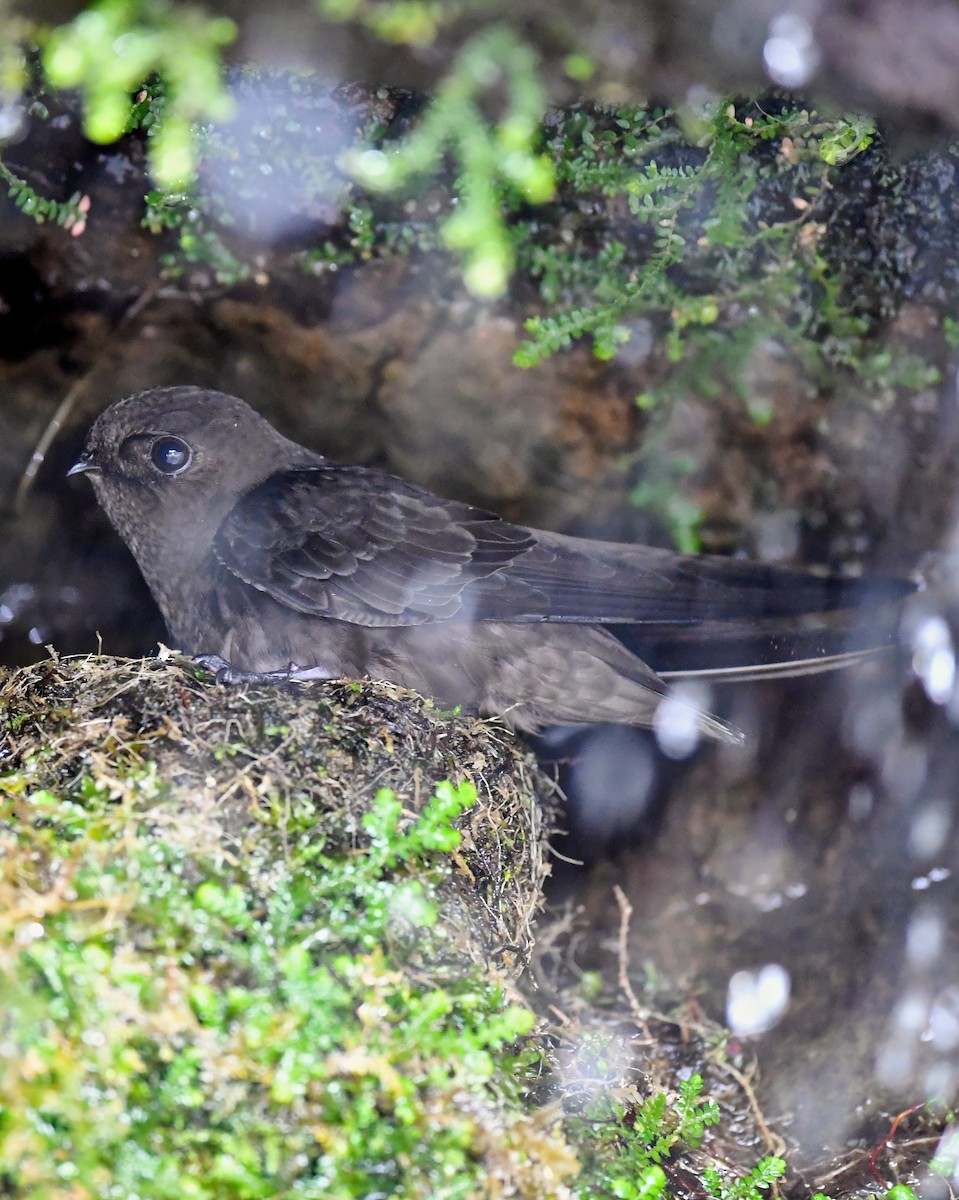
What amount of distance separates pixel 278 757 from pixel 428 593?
2.68ft

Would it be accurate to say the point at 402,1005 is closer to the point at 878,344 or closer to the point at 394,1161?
the point at 394,1161

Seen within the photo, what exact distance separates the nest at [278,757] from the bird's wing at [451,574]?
12.8 inches

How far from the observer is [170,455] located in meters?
3.16

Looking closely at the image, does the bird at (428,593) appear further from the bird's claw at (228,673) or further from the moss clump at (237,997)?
the moss clump at (237,997)

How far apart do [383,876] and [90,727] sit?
0.68 m

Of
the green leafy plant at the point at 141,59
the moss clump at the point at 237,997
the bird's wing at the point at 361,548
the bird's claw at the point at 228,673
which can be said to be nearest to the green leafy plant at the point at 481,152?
the green leafy plant at the point at 141,59

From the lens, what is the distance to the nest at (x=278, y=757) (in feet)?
6.88

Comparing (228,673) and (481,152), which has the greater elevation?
(481,152)

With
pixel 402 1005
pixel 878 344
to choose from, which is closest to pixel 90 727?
pixel 402 1005

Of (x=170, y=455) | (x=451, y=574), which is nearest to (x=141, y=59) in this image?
(x=170, y=455)

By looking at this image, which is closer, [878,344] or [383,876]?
[383,876]

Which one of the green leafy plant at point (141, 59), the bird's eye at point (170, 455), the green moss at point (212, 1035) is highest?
the green leafy plant at point (141, 59)

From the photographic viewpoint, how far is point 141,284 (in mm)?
3451

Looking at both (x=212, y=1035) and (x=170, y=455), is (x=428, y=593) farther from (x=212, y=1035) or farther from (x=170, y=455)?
(x=212, y=1035)
